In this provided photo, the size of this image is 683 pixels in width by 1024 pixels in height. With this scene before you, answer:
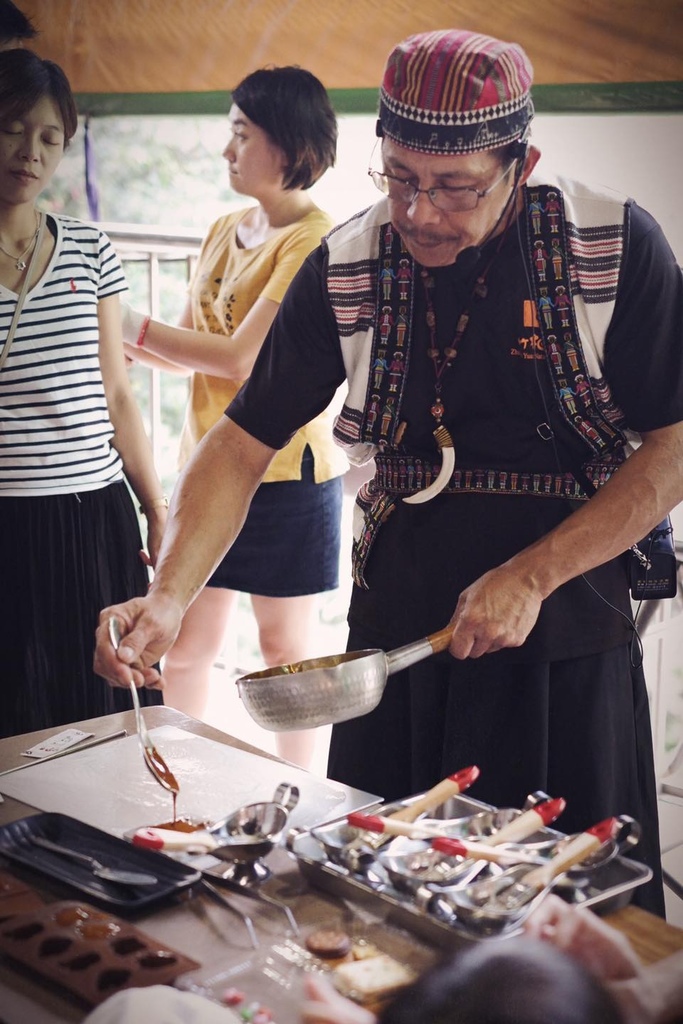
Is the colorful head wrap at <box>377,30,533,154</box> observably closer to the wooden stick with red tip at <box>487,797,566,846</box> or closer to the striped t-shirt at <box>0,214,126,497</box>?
the wooden stick with red tip at <box>487,797,566,846</box>

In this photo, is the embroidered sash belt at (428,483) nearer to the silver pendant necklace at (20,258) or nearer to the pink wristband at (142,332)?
the silver pendant necklace at (20,258)

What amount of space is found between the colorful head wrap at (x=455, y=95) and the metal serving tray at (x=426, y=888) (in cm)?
79

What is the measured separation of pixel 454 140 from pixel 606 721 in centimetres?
75

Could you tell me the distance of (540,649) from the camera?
4.76 feet

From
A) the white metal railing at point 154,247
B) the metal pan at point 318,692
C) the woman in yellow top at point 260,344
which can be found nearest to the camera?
the metal pan at point 318,692

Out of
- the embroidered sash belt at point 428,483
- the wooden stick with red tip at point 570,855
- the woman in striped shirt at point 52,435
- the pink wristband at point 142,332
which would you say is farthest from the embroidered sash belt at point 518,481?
the pink wristband at point 142,332

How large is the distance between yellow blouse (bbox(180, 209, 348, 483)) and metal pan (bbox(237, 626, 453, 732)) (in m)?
1.20

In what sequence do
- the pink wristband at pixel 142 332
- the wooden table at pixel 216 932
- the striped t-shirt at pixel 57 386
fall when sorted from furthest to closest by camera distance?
1. the pink wristband at pixel 142 332
2. the striped t-shirt at pixel 57 386
3. the wooden table at pixel 216 932

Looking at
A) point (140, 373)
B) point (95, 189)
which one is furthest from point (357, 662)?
point (140, 373)

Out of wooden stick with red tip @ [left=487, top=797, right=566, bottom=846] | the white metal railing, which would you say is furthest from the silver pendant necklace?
wooden stick with red tip @ [left=487, top=797, right=566, bottom=846]

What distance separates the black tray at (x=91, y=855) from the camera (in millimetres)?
1078

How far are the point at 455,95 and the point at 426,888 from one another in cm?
88

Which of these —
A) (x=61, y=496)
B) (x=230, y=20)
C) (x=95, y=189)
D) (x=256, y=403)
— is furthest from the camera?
(x=95, y=189)

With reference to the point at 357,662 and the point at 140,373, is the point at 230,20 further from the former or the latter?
the point at 357,662
